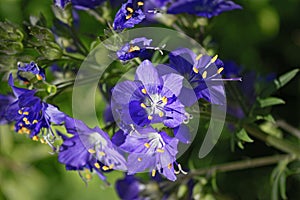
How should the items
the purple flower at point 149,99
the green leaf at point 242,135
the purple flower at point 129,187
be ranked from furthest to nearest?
the purple flower at point 129,187 → the green leaf at point 242,135 → the purple flower at point 149,99

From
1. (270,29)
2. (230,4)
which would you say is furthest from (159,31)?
(270,29)

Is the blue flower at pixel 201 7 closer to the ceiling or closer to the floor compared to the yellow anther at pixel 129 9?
closer to the floor

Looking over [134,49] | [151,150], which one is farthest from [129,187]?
[134,49]

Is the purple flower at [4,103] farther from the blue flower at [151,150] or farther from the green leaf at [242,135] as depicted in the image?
the green leaf at [242,135]

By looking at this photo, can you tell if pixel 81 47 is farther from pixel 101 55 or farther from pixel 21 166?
pixel 21 166

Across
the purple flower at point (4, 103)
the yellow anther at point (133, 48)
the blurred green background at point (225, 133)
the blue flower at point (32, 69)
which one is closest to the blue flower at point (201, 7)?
the yellow anther at point (133, 48)

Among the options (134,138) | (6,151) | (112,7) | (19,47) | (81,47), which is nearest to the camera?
(134,138)

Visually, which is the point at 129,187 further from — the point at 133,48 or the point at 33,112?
the point at 133,48
